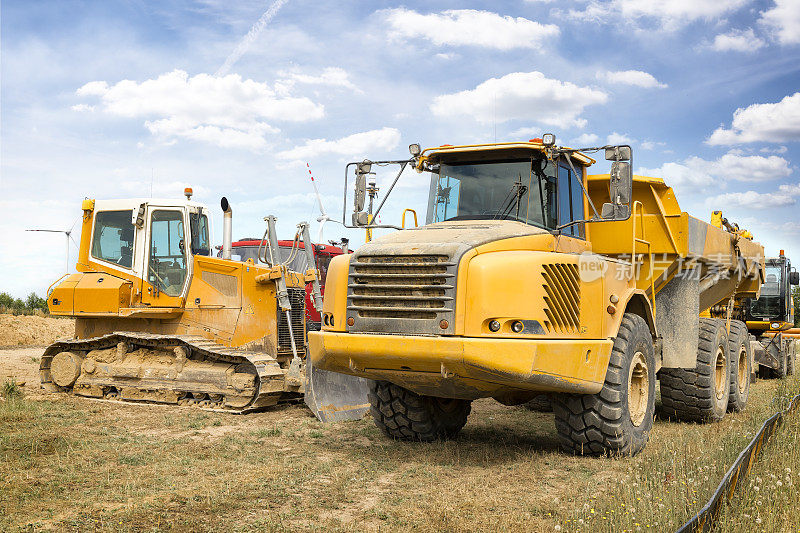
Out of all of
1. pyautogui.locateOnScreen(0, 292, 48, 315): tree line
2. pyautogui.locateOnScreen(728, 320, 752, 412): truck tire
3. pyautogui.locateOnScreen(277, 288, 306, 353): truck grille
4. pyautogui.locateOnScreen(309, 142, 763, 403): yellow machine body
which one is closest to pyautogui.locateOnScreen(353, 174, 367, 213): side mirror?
pyautogui.locateOnScreen(309, 142, 763, 403): yellow machine body

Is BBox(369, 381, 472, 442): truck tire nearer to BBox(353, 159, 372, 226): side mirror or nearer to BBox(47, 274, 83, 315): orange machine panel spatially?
BBox(353, 159, 372, 226): side mirror

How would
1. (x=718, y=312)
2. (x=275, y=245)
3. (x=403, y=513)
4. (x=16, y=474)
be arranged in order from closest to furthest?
(x=403, y=513), (x=16, y=474), (x=275, y=245), (x=718, y=312)

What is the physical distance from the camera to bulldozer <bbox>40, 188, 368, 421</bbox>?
11195 mm

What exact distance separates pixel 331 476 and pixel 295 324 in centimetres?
529

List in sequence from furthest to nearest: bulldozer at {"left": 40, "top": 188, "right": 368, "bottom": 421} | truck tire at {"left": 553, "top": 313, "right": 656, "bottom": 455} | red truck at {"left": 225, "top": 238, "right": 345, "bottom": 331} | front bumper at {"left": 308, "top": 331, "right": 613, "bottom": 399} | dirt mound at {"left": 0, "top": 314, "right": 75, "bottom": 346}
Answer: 1. dirt mound at {"left": 0, "top": 314, "right": 75, "bottom": 346}
2. red truck at {"left": 225, "top": 238, "right": 345, "bottom": 331}
3. bulldozer at {"left": 40, "top": 188, "right": 368, "bottom": 421}
4. truck tire at {"left": 553, "top": 313, "right": 656, "bottom": 455}
5. front bumper at {"left": 308, "top": 331, "right": 613, "bottom": 399}

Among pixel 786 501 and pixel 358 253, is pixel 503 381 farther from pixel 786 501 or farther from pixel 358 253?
pixel 786 501

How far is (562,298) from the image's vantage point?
650cm

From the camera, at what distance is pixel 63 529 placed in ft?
16.9

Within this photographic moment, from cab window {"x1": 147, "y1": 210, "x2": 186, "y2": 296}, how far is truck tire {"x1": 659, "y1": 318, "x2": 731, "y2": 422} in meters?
7.41

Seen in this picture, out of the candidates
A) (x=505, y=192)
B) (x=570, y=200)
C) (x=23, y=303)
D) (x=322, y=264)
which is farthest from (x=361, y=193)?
(x=23, y=303)

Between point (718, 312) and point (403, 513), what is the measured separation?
1183 centimetres

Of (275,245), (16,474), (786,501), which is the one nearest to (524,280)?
(786,501)

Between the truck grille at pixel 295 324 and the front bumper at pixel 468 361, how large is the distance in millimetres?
4602

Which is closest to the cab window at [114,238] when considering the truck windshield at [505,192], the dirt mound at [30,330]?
the truck windshield at [505,192]
